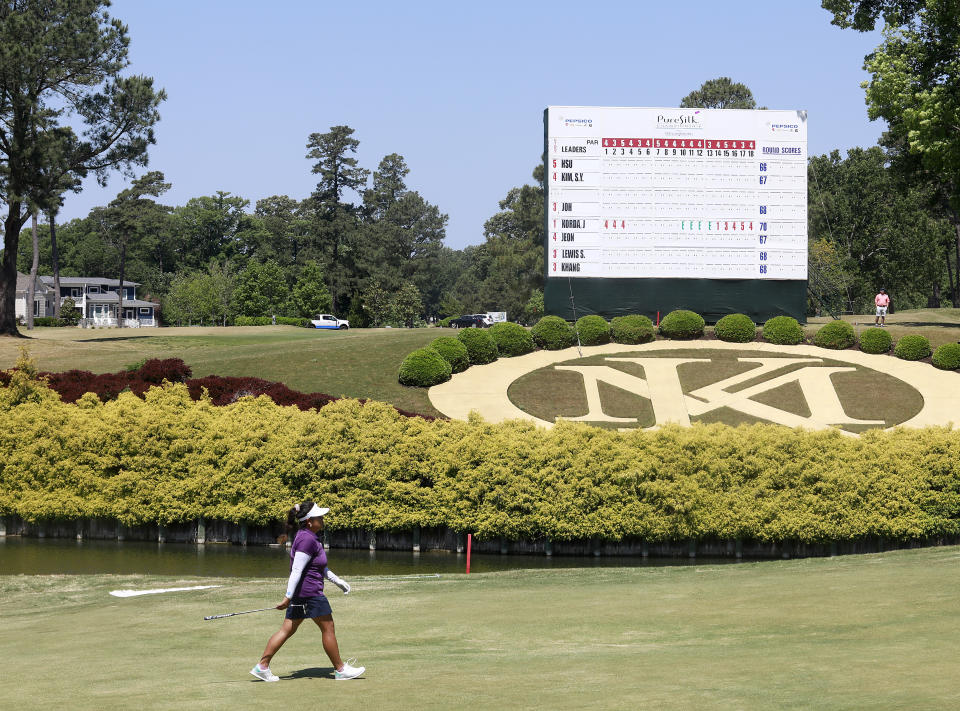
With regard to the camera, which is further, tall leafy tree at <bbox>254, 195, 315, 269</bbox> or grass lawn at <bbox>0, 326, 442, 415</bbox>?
tall leafy tree at <bbox>254, 195, 315, 269</bbox>

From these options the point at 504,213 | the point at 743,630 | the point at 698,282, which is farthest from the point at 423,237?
the point at 743,630

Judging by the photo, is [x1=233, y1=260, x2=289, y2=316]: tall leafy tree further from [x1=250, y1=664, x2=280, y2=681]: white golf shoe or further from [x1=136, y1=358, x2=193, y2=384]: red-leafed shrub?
[x1=250, y1=664, x2=280, y2=681]: white golf shoe

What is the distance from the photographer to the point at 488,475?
2500cm

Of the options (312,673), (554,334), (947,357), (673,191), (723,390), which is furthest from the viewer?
(673,191)

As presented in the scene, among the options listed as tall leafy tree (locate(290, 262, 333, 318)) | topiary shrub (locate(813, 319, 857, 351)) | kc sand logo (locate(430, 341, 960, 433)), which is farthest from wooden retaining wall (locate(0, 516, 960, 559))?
tall leafy tree (locate(290, 262, 333, 318))

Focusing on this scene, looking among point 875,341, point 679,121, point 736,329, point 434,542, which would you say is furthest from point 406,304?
point 434,542

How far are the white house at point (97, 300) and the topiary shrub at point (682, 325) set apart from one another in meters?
105

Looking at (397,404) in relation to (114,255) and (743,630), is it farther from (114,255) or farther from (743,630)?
(114,255)

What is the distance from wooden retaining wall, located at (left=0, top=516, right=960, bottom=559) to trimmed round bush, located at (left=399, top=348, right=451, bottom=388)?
46.8 feet

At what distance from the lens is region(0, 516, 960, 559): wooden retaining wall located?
2480 centimetres

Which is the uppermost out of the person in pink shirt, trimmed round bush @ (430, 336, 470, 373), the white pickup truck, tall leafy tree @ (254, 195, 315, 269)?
tall leafy tree @ (254, 195, 315, 269)

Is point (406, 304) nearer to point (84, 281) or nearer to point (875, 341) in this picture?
point (84, 281)

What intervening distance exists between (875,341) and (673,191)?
10.1 m

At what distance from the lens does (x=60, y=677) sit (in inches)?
446
